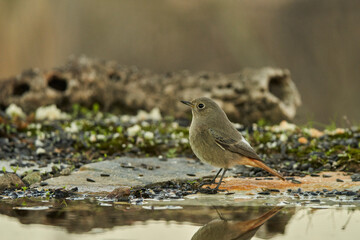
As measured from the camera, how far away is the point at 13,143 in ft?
24.4

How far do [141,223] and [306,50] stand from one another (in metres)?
9.89

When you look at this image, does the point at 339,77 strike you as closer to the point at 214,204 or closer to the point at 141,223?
the point at 214,204

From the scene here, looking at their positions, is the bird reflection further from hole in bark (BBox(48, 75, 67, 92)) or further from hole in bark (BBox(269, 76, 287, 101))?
hole in bark (BBox(48, 75, 67, 92))

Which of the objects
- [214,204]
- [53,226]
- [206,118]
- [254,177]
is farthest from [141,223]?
[254,177]

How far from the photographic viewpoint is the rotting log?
9.44 m

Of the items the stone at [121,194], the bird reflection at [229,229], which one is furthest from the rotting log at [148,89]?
the bird reflection at [229,229]

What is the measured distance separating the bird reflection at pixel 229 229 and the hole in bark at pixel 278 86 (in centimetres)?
623

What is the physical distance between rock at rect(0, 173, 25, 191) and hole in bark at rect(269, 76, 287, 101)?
18.8 ft

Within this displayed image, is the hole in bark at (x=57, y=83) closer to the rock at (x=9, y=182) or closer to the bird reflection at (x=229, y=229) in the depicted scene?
the rock at (x=9, y=182)

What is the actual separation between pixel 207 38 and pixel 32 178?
7.82 metres

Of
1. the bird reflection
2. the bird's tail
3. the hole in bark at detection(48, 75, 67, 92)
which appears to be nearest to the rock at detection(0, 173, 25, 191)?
the bird reflection

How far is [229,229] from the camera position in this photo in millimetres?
3355

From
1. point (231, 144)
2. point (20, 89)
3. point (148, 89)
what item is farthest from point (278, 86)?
point (231, 144)

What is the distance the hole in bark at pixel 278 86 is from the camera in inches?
387
